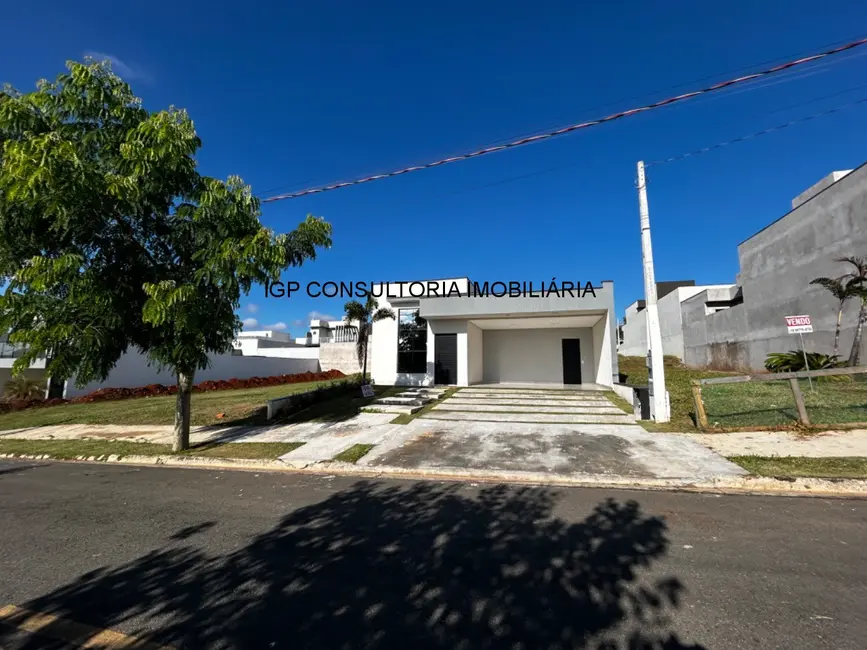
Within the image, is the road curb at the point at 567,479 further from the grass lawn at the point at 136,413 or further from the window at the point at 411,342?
the window at the point at 411,342

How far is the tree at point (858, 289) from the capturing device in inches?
516

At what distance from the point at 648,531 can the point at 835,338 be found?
53.3 ft

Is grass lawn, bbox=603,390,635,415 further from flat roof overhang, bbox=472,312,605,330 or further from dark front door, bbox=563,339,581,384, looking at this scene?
dark front door, bbox=563,339,581,384

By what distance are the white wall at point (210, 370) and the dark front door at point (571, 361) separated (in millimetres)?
16460

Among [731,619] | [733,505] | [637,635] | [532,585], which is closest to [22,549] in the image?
[532,585]

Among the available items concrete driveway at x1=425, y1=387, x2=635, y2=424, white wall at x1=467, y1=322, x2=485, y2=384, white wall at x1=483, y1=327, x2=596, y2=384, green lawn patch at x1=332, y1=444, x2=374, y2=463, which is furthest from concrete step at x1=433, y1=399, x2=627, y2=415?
white wall at x1=483, y1=327, x2=596, y2=384

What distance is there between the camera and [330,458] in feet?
24.4

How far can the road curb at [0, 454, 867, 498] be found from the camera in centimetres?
526

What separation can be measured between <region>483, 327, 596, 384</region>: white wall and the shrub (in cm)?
703

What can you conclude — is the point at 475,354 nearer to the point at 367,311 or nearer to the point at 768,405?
the point at 367,311

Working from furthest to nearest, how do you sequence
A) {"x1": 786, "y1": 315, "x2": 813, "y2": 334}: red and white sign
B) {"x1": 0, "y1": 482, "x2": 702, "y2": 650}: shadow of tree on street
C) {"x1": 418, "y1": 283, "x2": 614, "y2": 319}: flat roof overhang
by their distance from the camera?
{"x1": 418, "y1": 283, "x2": 614, "y2": 319}: flat roof overhang < {"x1": 786, "y1": 315, "x2": 813, "y2": 334}: red and white sign < {"x1": 0, "y1": 482, "x2": 702, "y2": 650}: shadow of tree on street

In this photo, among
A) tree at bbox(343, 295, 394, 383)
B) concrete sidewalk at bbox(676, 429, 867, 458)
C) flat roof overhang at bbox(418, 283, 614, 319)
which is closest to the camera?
concrete sidewalk at bbox(676, 429, 867, 458)

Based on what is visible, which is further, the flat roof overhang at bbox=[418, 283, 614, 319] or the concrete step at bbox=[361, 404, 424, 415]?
the flat roof overhang at bbox=[418, 283, 614, 319]

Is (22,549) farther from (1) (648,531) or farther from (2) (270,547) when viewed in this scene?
(1) (648,531)
